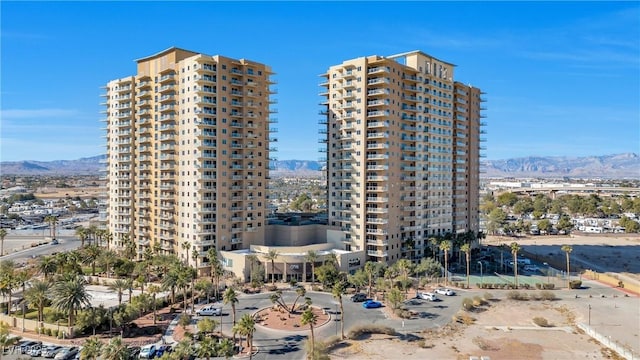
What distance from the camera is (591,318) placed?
69.8 metres

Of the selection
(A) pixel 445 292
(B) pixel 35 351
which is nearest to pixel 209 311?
(B) pixel 35 351

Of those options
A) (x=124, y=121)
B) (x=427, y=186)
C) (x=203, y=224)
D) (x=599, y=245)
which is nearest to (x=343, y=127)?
(x=427, y=186)

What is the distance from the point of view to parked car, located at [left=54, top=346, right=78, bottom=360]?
5306 cm

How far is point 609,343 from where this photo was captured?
59.9 meters

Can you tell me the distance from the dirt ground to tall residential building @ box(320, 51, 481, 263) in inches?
1322

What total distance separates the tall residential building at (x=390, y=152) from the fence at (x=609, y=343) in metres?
40.4

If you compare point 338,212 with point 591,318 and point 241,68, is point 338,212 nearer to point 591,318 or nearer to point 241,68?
point 241,68

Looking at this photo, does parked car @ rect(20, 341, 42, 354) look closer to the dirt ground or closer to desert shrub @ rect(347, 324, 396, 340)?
the dirt ground

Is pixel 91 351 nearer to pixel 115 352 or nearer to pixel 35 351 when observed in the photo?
pixel 115 352

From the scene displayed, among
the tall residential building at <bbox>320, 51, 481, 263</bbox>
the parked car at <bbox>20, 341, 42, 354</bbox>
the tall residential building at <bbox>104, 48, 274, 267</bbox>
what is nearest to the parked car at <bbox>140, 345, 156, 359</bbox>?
the parked car at <bbox>20, 341, 42, 354</bbox>

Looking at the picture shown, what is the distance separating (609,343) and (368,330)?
103 ft

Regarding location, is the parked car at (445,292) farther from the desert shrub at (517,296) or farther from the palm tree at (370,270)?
the palm tree at (370,270)

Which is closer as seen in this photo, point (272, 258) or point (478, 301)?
point (478, 301)

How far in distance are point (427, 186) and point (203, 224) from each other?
5204cm
